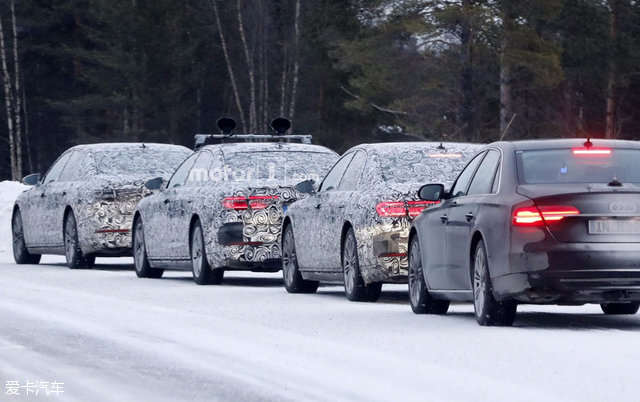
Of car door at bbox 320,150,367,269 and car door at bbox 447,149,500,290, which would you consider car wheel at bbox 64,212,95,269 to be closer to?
car door at bbox 320,150,367,269

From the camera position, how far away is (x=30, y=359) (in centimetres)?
1056

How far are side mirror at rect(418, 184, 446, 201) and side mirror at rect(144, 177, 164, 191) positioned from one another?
287 inches

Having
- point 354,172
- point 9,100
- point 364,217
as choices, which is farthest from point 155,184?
point 9,100

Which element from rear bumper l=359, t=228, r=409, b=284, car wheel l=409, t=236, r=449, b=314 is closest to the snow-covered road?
car wheel l=409, t=236, r=449, b=314

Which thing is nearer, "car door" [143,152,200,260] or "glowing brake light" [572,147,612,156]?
"glowing brake light" [572,147,612,156]

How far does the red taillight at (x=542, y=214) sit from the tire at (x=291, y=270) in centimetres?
557

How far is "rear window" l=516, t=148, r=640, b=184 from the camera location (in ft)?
41.0

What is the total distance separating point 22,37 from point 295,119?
1508 centimetres

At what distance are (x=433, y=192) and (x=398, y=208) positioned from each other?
4.82 feet

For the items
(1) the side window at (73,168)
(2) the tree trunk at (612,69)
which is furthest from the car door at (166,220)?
(2) the tree trunk at (612,69)

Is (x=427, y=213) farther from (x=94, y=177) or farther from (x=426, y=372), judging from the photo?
(x=94, y=177)

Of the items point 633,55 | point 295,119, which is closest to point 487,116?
point 633,55

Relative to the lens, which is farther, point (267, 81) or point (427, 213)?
point (267, 81)

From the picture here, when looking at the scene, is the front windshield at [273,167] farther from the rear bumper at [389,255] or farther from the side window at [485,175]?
the side window at [485,175]
